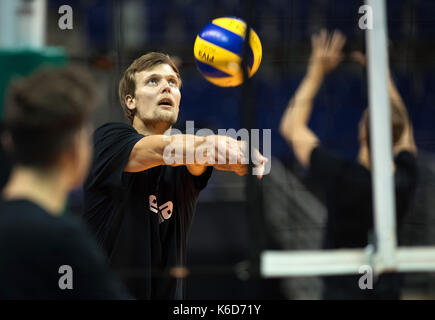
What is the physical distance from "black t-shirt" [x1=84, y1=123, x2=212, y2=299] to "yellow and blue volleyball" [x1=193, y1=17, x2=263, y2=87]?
1.49 ft

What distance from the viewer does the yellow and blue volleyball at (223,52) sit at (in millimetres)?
2043

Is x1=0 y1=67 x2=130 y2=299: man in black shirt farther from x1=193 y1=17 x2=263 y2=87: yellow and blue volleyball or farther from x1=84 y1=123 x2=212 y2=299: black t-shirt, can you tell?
x1=193 y1=17 x2=263 y2=87: yellow and blue volleyball

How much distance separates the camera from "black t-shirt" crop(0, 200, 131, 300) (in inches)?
38.5

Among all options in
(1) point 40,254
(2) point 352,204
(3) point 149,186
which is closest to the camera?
(1) point 40,254

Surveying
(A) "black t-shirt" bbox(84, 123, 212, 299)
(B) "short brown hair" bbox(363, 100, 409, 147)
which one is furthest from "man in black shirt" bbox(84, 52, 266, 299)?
(B) "short brown hair" bbox(363, 100, 409, 147)

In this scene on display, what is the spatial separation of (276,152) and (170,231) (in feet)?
12.7

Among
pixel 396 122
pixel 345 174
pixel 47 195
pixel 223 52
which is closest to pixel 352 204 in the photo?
pixel 345 174

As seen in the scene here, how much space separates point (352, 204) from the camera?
111 inches

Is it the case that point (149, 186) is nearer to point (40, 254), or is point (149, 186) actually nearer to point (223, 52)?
point (223, 52)

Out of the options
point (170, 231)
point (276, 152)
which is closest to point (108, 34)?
point (276, 152)

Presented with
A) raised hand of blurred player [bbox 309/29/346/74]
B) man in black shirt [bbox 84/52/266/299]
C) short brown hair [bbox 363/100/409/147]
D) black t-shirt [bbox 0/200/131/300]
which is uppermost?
raised hand of blurred player [bbox 309/29/346/74]

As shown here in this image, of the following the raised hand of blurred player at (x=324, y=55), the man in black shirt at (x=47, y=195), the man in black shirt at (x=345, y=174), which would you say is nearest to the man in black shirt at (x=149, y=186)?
the man in black shirt at (x=47, y=195)

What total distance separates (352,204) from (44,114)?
209 cm
